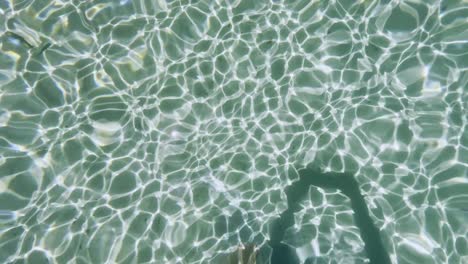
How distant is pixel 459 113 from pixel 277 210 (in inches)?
93.0

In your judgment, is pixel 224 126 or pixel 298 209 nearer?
pixel 298 209

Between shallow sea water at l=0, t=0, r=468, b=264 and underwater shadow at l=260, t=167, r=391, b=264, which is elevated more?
shallow sea water at l=0, t=0, r=468, b=264

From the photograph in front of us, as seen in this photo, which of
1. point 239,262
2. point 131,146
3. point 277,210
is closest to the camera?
point 239,262

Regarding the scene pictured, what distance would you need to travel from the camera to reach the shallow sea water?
15.5 feet

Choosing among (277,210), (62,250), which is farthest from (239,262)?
(62,250)

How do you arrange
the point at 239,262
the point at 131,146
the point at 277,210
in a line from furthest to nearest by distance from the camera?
the point at 131,146
the point at 277,210
the point at 239,262

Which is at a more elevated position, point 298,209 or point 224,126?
point 224,126

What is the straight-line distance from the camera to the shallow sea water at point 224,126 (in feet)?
15.5

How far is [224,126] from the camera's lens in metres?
5.37

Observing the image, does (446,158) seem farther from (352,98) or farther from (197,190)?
(197,190)

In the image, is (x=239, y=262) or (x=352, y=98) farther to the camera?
(x=352, y=98)

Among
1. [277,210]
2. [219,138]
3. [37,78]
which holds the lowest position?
[277,210]

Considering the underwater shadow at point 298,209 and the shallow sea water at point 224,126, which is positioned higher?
the shallow sea water at point 224,126

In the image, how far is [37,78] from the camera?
18.2ft
